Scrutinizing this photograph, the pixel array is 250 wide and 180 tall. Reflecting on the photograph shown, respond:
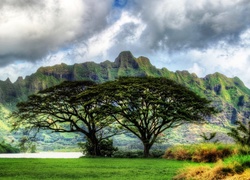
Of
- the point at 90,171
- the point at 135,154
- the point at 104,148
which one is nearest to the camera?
the point at 90,171

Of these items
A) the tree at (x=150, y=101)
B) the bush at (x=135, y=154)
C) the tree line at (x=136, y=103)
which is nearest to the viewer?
the tree at (x=150, y=101)

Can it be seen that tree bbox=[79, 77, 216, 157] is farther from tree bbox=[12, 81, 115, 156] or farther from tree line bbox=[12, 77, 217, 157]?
tree bbox=[12, 81, 115, 156]

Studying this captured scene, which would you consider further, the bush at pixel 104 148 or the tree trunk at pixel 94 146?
the bush at pixel 104 148

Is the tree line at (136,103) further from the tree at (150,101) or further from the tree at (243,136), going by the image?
the tree at (243,136)

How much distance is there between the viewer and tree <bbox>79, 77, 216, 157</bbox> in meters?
43.3

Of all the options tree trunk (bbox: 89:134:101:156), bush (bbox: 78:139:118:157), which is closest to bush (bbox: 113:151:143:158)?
bush (bbox: 78:139:118:157)

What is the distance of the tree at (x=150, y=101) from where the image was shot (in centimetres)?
4326

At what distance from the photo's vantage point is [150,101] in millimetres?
43031

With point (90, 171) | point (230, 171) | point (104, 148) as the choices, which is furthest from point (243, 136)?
point (104, 148)

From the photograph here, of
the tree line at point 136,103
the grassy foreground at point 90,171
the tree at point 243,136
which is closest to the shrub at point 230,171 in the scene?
the grassy foreground at point 90,171

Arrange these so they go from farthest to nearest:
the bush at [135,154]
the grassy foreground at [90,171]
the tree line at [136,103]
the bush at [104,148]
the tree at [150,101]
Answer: the bush at [104,148]
the bush at [135,154]
the tree line at [136,103]
the tree at [150,101]
the grassy foreground at [90,171]

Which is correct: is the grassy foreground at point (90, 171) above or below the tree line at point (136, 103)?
below

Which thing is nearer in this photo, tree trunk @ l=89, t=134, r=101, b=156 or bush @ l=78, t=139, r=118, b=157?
tree trunk @ l=89, t=134, r=101, b=156

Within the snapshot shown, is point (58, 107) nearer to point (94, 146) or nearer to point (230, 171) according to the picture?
point (94, 146)
